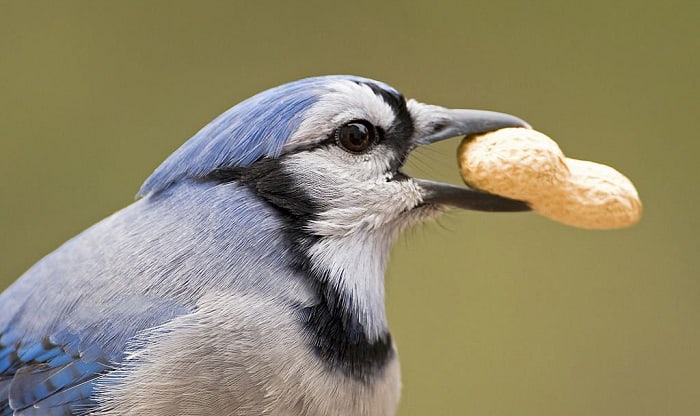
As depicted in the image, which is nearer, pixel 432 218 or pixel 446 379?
pixel 432 218

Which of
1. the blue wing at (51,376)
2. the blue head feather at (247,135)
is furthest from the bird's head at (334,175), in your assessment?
the blue wing at (51,376)

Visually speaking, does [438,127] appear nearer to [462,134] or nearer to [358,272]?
[462,134]

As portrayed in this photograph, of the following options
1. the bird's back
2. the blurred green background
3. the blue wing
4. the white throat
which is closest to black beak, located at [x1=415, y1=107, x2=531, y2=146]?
the white throat

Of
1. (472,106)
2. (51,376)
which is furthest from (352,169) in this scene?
(472,106)

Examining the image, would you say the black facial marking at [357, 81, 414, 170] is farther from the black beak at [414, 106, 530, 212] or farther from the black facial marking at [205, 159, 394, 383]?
the black facial marking at [205, 159, 394, 383]

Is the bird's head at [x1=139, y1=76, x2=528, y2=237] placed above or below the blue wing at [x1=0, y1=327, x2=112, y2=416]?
above

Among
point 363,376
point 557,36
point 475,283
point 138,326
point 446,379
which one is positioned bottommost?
point 446,379

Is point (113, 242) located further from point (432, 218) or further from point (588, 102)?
point (588, 102)

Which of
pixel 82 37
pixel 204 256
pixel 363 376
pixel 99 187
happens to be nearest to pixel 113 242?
pixel 204 256
